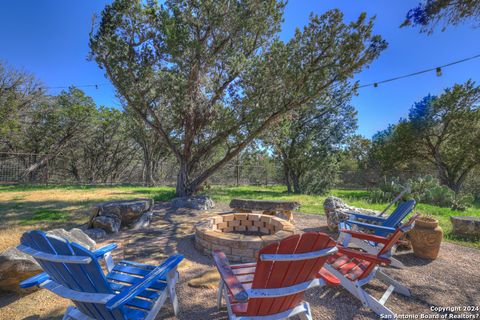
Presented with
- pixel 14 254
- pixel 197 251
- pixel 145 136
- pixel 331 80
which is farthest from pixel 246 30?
pixel 145 136

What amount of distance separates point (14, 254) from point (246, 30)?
8.38 meters

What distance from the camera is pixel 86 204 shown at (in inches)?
275

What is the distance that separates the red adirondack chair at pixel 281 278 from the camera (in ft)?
4.77

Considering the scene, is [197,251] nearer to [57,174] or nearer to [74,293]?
[74,293]

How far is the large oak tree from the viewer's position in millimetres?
7332

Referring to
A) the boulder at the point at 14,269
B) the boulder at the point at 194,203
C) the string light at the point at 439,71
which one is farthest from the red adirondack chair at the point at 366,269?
the string light at the point at 439,71

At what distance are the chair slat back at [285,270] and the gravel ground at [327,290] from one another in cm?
73

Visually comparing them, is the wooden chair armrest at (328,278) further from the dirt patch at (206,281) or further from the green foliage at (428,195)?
the green foliage at (428,195)

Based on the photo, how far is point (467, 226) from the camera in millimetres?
4676

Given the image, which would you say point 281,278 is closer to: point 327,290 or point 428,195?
point 327,290

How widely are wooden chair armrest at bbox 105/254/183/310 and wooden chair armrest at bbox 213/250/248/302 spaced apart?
358mm

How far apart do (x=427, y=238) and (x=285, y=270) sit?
3257mm

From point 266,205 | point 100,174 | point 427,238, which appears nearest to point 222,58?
point 266,205

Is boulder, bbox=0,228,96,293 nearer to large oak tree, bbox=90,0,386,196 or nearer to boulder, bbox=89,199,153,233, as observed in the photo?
boulder, bbox=89,199,153,233
